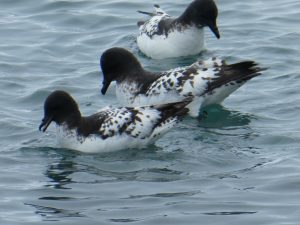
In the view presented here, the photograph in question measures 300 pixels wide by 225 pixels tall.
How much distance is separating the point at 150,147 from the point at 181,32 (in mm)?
4619

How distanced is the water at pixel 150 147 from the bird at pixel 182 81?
38cm

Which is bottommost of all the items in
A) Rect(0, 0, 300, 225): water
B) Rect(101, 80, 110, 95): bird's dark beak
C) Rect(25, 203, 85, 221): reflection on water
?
Rect(25, 203, 85, 221): reflection on water

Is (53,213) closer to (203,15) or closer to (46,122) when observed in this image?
(46,122)

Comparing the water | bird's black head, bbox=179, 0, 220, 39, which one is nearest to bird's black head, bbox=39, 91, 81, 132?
the water

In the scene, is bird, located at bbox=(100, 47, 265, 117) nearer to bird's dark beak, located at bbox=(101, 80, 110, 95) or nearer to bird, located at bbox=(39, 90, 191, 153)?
bird's dark beak, located at bbox=(101, 80, 110, 95)

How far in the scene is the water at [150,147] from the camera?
13.0m

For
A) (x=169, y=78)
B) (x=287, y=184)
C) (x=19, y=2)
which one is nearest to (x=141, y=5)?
(x=19, y=2)

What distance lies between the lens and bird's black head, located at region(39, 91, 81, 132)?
50.6 ft

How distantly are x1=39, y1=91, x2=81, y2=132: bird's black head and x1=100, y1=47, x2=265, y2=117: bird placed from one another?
5.36 feet

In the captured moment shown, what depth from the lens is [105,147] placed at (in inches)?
598

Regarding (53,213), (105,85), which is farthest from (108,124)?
(53,213)

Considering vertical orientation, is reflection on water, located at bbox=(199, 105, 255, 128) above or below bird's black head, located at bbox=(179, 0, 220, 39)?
below

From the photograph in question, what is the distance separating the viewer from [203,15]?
19.4m

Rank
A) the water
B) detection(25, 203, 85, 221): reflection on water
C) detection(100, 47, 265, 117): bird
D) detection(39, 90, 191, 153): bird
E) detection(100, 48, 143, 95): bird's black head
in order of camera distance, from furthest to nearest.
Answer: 1. detection(100, 48, 143, 95): bird's black head
2. detection(100, 47, 265, 117): bird
3. detection(39, 90, 191, 153): bird
4. the water
5. detection(25, 203, 85, 221): reflection on water
